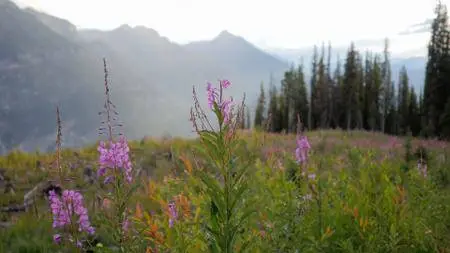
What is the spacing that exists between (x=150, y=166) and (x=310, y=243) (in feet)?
27.8

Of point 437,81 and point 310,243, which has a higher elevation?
point 437,81

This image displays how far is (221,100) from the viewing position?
1.79 m

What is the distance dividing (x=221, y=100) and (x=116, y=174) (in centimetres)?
77

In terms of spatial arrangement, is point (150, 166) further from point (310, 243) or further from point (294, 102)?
point (294, 102)

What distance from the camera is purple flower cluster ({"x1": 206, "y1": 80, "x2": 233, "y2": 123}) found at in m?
1.77

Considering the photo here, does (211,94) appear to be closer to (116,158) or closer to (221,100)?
(221,100)

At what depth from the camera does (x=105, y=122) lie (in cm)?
219

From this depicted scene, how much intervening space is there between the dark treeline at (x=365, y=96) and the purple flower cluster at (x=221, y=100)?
1804 inches

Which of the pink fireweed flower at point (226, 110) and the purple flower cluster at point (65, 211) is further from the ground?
the pink fireweed flower at point (226, 110)

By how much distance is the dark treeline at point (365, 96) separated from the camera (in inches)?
1801

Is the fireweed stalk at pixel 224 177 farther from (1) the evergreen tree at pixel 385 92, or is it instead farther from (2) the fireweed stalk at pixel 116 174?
(1) the evergreen tree at pixel 385 92

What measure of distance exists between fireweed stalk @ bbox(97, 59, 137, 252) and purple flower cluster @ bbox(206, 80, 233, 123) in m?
0.57

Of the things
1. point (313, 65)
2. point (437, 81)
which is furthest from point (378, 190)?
point (313, 65)

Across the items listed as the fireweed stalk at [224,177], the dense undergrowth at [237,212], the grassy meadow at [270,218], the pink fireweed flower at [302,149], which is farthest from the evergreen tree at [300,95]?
the fireweed stalk at [224,177]
